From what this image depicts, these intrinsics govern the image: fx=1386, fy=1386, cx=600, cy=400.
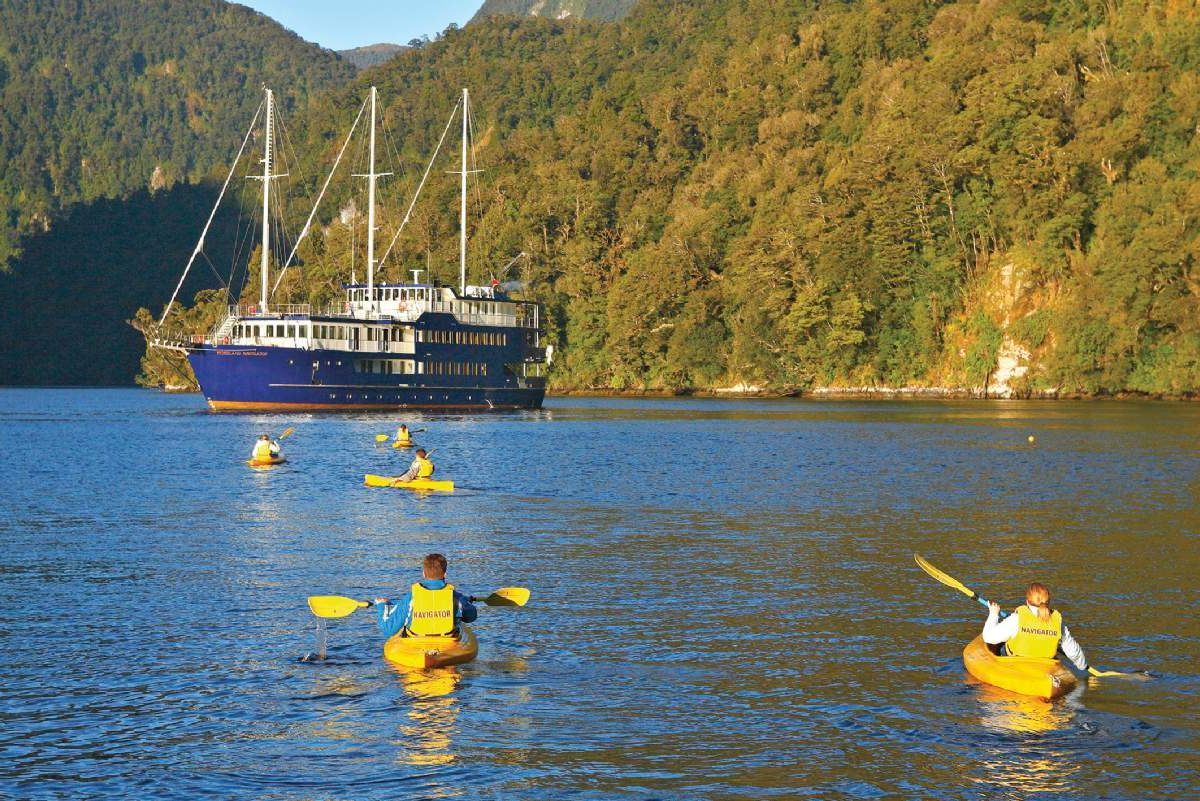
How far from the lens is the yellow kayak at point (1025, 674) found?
61.8ft

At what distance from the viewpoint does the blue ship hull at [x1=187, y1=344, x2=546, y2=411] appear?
103 metres

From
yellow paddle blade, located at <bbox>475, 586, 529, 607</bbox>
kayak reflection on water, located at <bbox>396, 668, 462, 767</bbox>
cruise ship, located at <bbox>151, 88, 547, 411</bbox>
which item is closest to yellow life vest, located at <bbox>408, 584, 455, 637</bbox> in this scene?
kayak reflection on water, located at <bbox>396, 668, 462, 767</bbox>

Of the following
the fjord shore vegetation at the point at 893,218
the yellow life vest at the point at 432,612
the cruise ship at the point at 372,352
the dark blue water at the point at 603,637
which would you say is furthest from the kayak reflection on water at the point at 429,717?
the fjord shore vegetation at the point at 893,218

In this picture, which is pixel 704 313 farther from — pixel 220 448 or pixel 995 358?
pixel 220 448

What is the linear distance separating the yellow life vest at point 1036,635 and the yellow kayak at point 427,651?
7935 millimetres

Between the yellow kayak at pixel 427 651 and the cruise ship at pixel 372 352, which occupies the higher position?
the cruise ship at pixel 372 352

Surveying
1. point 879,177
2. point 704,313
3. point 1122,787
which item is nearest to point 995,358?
point 879,177

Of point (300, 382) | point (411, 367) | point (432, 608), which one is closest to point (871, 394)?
point (411, 367)

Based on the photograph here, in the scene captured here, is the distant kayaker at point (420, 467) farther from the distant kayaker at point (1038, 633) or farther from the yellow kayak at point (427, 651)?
the distant kayaker at point (1038, 633)

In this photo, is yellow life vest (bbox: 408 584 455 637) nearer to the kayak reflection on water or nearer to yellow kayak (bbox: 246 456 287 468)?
the kayak reflection on water

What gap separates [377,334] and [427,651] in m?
89.5

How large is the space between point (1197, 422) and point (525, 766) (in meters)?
79.8

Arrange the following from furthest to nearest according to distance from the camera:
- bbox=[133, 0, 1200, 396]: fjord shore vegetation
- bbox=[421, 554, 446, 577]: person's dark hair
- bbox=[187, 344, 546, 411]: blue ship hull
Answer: bbox=[133, 0, 1200, 396]: fjord shore vegetation, bbox=[187, 344, 546, 411]: blue ship hull, bbox=[421, 554, 446, 577]: person's dark hair

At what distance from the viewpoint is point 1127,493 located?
46.0m
